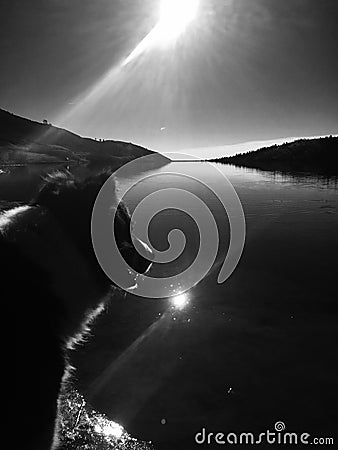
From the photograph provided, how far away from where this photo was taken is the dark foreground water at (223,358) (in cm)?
448

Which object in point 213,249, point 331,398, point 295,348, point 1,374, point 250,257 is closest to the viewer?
point 1,374

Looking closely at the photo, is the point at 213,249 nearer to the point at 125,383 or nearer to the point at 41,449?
the point at 125,383

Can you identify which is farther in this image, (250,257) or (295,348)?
(250,257)

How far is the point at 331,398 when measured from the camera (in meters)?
4.73

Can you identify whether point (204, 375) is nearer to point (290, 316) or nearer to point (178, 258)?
point (290, 316)

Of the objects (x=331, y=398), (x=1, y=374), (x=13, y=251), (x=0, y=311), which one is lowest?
(x=331, y=398)

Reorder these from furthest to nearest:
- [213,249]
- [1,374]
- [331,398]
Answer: [213,249], [331,398], [1,374]

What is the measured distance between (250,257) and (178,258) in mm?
2706

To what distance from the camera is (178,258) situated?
11.4 metres

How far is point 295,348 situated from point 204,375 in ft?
6.46

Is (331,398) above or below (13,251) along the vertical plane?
below

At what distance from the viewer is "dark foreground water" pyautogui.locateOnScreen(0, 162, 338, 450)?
14.7ft

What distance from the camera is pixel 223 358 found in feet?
18.6

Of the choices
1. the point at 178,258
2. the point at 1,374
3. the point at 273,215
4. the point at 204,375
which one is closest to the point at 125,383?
the point at 204,375
